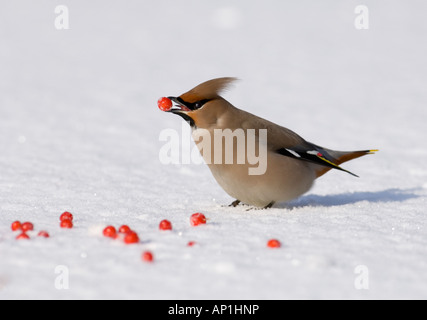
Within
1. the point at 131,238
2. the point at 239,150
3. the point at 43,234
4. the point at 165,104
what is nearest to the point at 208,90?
the point at 165,104

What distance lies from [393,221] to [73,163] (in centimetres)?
343

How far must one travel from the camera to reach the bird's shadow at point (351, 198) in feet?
16.8

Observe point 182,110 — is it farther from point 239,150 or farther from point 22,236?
point 22,236

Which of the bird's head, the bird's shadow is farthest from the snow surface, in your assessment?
→ the bird's head

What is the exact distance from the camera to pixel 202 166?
22.6 ft

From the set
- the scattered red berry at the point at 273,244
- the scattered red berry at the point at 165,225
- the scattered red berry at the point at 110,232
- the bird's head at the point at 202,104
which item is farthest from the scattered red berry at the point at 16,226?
the scattered red berry at the point at 273,244

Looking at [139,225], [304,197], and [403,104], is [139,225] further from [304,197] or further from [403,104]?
[403,104]

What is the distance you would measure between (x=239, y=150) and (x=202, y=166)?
2.31 m

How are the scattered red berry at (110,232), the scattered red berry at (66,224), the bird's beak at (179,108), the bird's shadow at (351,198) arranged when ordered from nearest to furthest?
the scattered red berry at (110,232) → the scattered red berry at (66,224) → the bird's beak at (179,108) → the bird's shadow at (351,198)

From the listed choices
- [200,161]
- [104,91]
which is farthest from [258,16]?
[200,161]

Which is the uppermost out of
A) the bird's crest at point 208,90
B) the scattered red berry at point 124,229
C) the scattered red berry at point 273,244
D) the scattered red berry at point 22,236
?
the bird's crest at point 208,90

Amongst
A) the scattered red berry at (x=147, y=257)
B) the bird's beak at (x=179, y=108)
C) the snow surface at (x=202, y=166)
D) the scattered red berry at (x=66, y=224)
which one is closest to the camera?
the snow surface at (x=202, y=166)

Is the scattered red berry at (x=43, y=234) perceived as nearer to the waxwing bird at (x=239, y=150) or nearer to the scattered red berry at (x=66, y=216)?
the scattered red berry at (x=66, y=216)

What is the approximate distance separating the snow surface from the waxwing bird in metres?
0.18
